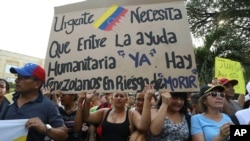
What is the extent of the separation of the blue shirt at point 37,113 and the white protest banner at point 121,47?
0.64 meters

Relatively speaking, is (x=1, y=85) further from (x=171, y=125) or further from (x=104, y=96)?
(x=171, y=125)

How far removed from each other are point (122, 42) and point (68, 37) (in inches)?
27.2

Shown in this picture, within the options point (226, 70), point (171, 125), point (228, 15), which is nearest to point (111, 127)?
point (171, 125)

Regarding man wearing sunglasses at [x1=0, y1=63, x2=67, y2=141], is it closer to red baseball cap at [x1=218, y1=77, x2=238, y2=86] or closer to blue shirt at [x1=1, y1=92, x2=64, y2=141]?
blue shirt at [x1=1, y1=92, x2=64, y2=141]

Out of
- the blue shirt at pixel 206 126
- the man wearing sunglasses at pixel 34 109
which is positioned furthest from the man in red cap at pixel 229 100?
the man wearing sunglasses at pixel 34 109

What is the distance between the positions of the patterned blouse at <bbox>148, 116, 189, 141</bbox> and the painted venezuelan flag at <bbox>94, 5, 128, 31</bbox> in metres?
1.21

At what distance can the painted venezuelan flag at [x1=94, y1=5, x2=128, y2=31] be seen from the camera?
3.50 metres

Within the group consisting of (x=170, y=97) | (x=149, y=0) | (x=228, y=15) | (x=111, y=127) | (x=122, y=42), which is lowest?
(x=111, y=127)

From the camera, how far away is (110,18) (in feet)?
11.5

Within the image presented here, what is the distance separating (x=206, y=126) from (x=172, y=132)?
1.07ft

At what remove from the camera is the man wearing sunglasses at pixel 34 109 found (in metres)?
2.71

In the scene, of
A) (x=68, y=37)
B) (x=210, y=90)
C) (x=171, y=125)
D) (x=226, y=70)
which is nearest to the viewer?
(x=171, y=125)

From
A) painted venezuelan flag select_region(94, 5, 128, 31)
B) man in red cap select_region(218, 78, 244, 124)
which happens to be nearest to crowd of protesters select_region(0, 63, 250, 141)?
painted venezuelan flag select_region(94, 5, 128, 31)

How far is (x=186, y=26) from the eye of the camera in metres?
3.22
